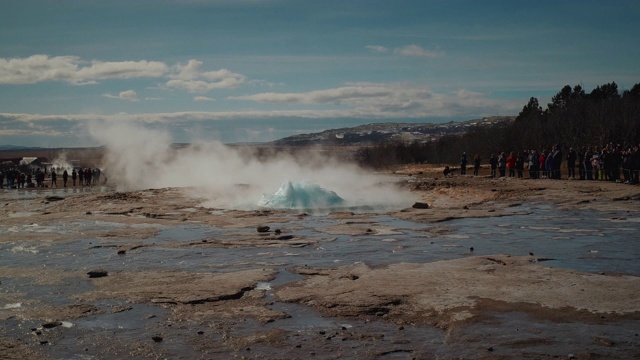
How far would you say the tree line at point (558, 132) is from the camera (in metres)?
48.2

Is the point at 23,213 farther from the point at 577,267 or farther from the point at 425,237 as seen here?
the point at 577,267

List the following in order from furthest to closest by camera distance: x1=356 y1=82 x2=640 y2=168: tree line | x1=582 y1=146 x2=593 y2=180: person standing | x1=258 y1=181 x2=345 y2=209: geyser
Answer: x1=356 y1=82 x2=640 y2=168: tree line < x1=582 y1=146 x2=593 y2=180: person standing < x1=258 y1=181 x2=345 y2=209: geyser

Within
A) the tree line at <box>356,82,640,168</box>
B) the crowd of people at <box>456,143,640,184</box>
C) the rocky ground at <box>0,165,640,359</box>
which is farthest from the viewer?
the tree line at <box>356,82,640,168</box>

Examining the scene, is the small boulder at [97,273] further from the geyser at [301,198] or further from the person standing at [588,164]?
the person standing at [588,164]

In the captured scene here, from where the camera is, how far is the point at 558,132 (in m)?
54.7

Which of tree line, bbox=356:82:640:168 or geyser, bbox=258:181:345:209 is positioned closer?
geyser, bbox=258:181:345:209

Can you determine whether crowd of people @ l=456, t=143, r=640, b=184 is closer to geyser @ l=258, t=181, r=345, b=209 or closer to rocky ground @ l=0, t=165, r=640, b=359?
geyser @ l=258, t=181, r=345, b=209

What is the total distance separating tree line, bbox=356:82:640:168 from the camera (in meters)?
48.2

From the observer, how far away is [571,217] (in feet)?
52.0

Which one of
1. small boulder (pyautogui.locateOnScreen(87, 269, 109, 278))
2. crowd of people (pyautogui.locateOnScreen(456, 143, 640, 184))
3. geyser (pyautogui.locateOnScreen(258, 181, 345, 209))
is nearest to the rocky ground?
small boulder (pyautogui.locateOnScreen(87, 269, 109, 278))

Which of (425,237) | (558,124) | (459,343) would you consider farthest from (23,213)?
(558,124)

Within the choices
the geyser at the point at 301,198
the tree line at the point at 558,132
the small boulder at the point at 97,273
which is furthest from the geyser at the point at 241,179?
the tree line at the point at 558,132

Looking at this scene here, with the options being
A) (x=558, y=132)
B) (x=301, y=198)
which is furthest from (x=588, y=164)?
(x=558, y=132)

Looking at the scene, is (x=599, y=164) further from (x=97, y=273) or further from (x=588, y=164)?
(x=97, y=273)
